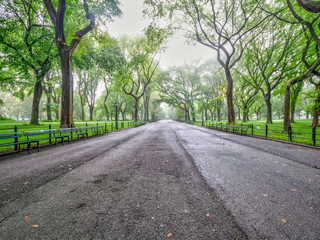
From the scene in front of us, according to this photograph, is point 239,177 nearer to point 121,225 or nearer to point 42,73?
point 121,225

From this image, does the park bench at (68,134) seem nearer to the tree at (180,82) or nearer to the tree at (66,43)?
the tree at (66,43)

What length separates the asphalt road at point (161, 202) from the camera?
71.7 inches

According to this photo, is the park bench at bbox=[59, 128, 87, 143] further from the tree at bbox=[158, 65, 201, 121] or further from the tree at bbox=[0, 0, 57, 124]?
the tree at bbox=[158, 65, 201, 121]

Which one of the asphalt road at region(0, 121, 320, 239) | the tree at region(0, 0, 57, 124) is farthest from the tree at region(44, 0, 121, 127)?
the asphalt road at region(0, 121, 320, 239)

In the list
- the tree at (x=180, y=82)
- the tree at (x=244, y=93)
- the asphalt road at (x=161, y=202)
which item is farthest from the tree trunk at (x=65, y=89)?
the tree at (x=180, y=82)

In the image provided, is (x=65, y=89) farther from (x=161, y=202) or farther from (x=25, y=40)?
(x=161, y=202)

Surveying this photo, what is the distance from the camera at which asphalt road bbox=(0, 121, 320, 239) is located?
1821 millimetres

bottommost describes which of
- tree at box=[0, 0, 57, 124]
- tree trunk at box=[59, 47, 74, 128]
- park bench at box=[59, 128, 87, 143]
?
park bench at box=[59, 128, 87, 143]

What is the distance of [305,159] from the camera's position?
512cm

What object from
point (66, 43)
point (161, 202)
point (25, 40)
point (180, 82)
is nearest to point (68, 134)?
point (66, 43)

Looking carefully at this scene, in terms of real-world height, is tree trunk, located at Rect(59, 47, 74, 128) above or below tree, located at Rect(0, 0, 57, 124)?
below

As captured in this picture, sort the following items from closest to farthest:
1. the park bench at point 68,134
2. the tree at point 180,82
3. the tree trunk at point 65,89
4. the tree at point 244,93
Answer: the park bench at point 68,134 < the tree trunk at point 65,89 < the tree at point 244,93 < the tree at point 180,82

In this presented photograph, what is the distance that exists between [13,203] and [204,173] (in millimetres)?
4168

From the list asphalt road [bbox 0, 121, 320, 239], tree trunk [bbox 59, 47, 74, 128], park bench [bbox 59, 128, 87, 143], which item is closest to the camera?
asphalt road [bbox 0, 121, 320, 239]
